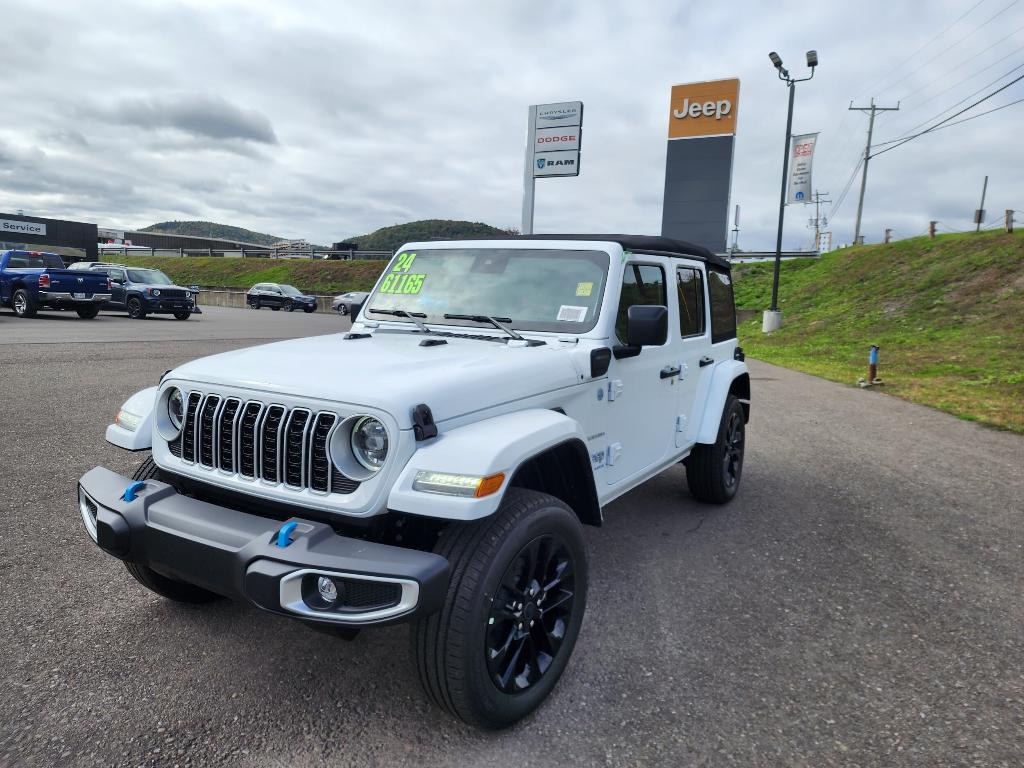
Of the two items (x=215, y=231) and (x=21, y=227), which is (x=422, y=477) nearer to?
(x=21, y=227)

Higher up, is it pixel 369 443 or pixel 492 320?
pixel 492 320

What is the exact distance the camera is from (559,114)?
19031mm

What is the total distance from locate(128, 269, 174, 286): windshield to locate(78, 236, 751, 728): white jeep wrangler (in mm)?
22650

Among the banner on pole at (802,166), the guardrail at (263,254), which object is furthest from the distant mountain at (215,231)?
the banner on pole at (802,166)

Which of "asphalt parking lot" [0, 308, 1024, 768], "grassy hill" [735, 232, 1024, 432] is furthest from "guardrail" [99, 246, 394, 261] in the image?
"asphalt parking lot" [0, 308, 1024, 768]

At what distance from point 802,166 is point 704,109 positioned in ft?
42.2

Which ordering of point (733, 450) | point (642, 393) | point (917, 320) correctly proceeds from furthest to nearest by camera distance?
point (917, 320)
point (733, 450)
point (642, 393)

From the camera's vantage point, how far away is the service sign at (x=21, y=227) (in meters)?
49.3

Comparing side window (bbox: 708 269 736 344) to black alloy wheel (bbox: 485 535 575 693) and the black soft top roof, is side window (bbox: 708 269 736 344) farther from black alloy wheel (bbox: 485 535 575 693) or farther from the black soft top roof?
black alloy wheel (bbox: 485 535 575 693)

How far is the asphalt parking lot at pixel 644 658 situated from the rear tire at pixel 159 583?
65mm

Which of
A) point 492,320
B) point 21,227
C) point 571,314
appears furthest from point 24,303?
point 21,227

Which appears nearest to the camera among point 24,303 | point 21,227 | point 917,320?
point 24,303

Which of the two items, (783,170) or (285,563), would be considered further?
(783,170)

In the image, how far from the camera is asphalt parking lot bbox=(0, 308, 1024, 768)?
2.42m
